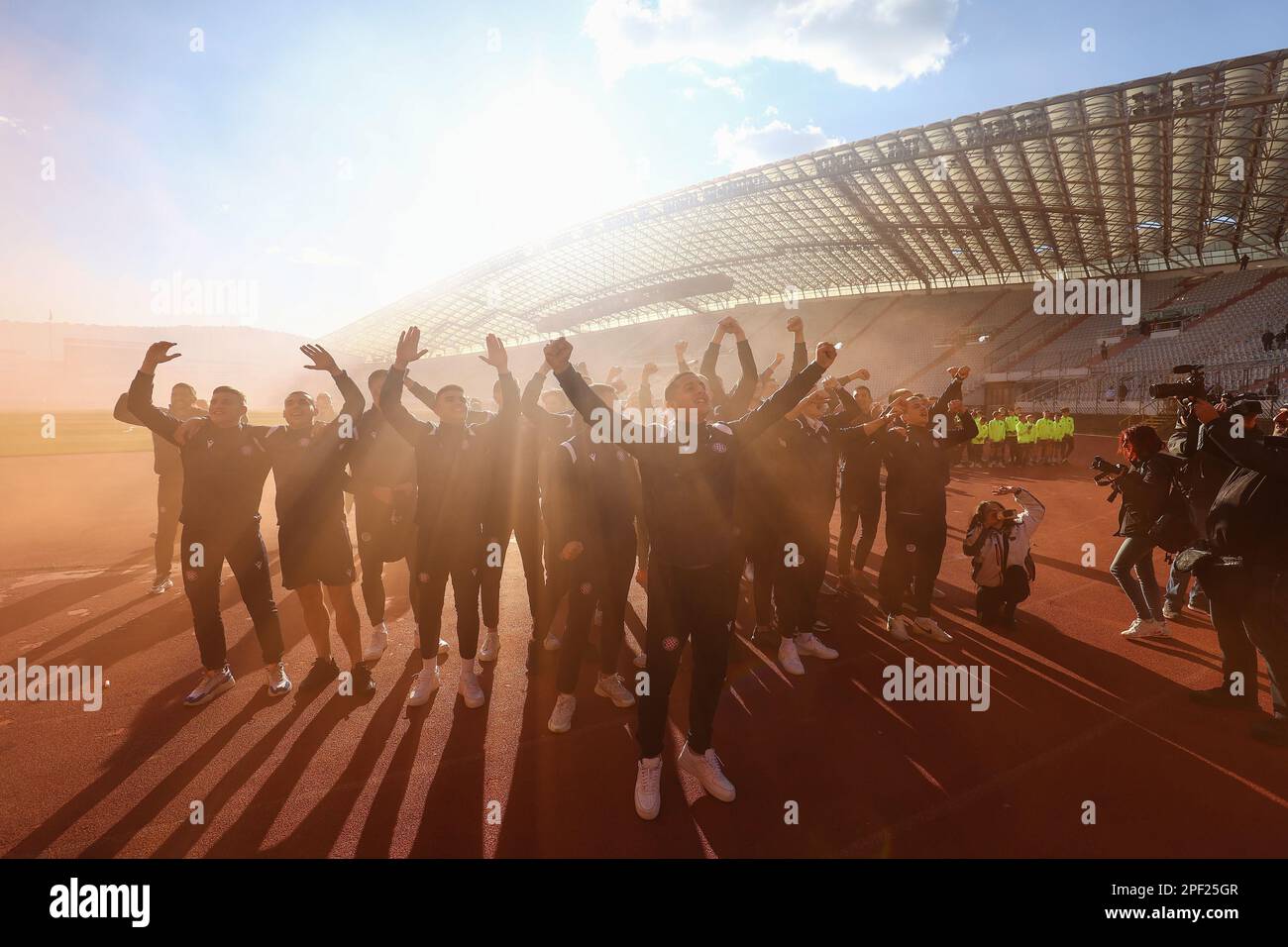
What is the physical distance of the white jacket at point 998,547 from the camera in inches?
194

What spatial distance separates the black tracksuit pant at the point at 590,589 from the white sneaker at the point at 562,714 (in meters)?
0.05

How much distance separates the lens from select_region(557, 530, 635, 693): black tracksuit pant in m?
3.42

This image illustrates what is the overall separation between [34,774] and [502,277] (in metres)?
37.5

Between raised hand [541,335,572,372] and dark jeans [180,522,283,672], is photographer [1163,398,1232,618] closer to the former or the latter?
raised hand [541,335,572,372]

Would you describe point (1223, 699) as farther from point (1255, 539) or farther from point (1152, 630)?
point (1152, 630)

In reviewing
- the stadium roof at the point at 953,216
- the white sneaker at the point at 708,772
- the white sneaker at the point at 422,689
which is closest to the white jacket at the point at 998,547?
the white sneaker at the point at 708,772

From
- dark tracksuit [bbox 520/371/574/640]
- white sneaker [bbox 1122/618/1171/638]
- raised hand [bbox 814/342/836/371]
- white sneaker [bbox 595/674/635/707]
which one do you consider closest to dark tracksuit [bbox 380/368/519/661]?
dark tracksuit [bbox 520/371/574/640]

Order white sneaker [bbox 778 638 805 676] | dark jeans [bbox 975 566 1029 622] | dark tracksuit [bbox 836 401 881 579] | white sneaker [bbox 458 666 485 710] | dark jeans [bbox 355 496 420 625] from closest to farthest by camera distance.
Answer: white sneaker [bbox 458 666 485 710], white sneaker [bbox 778 638 805 676], dark jeans [bbox 355 496 420 625], dark jeans [bbox 975 566 1029 622], dark tracksuit [bbox 836 401 881 579]

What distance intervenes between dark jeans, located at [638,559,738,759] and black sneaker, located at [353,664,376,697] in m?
2.15

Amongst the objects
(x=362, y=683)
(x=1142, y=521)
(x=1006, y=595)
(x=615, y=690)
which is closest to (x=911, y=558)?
(x=1006, y=595)

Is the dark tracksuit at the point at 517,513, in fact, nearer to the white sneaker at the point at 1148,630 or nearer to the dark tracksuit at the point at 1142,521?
the dark tracksuit at the point at 1142,521
